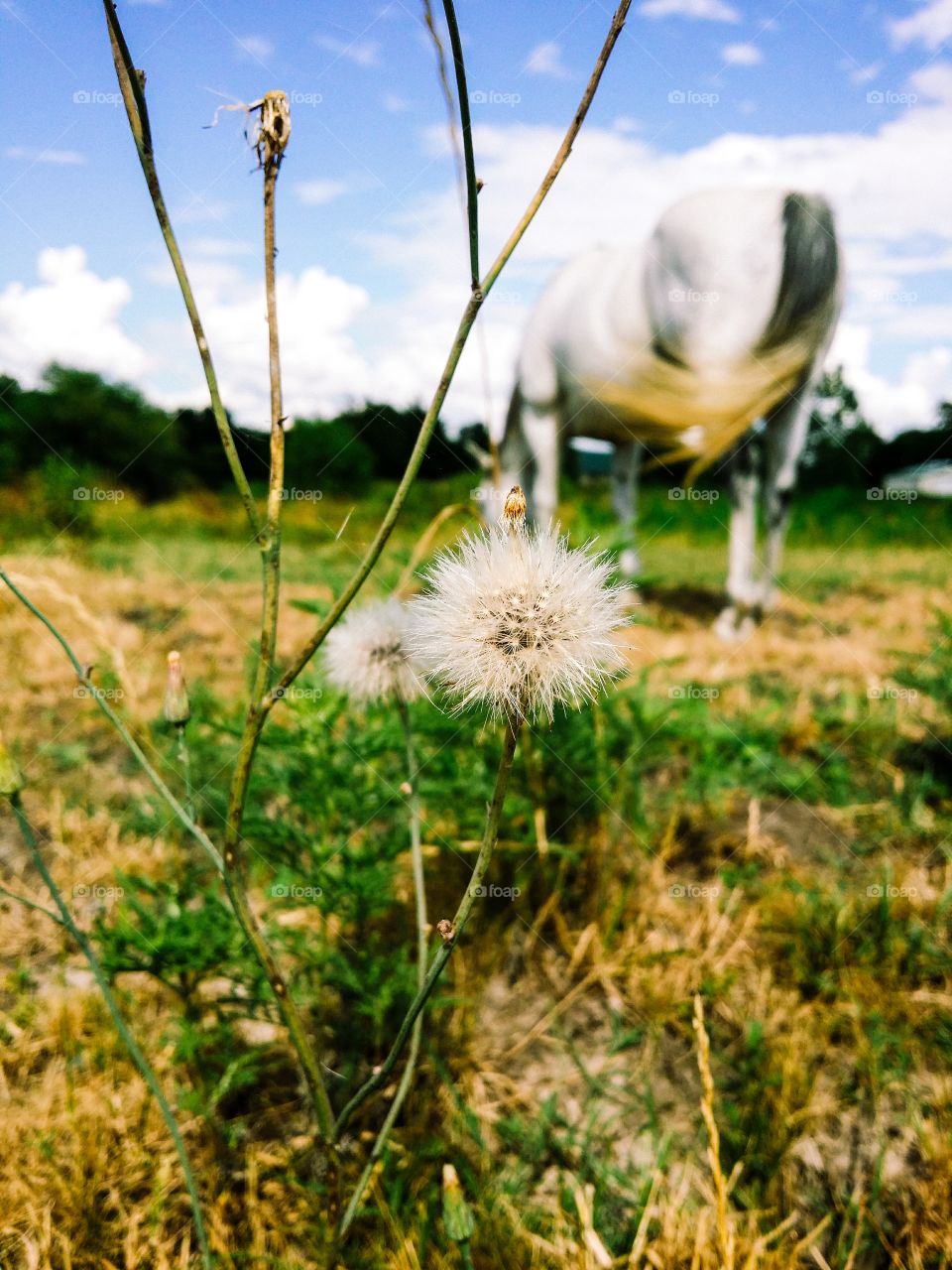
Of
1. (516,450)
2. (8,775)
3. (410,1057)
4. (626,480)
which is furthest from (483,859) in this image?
(626,480)

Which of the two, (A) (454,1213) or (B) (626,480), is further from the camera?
(B) (626,480)

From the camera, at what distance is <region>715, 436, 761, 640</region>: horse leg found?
13.6 ft

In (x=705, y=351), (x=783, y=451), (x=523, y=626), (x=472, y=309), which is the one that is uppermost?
(x=705, y=351)

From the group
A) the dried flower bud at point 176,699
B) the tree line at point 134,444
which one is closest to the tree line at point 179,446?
the tree line at point 134,444

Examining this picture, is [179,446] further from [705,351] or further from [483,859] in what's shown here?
[483,859]

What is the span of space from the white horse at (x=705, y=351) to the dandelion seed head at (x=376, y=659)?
1604 mm

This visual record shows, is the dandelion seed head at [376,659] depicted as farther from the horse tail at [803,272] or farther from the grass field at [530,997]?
the horse tail at [803,272]

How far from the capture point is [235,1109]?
55.1 inches

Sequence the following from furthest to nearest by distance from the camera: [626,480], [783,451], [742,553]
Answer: [626,480] < [742,553] < [783,451]

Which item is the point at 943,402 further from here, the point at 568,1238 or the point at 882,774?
the point at 568,1238

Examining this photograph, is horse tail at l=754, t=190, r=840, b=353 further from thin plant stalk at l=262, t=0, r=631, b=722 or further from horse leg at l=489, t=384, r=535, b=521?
thin plant stalk at l=262, t=0, r=631, b=722

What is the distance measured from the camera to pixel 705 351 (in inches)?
129

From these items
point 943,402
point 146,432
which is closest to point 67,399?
point 146,432

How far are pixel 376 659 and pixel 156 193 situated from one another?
69cm
